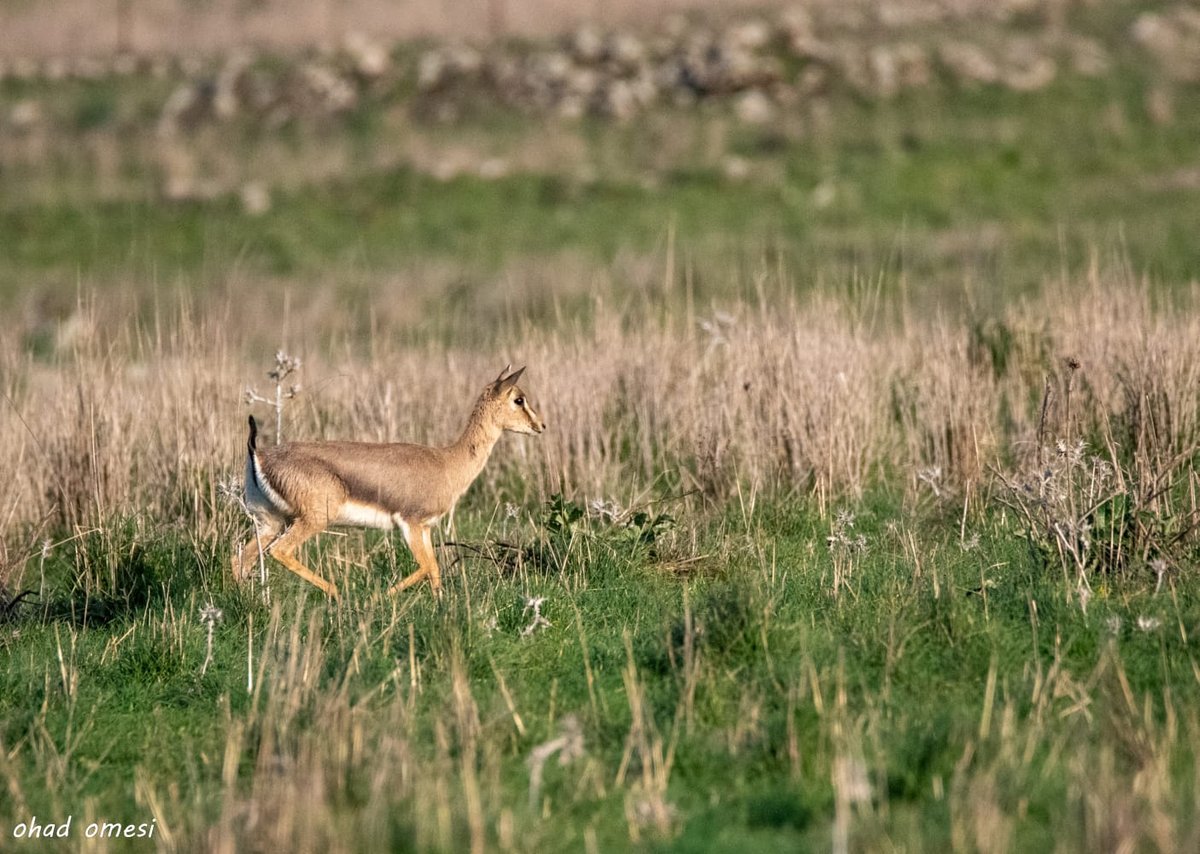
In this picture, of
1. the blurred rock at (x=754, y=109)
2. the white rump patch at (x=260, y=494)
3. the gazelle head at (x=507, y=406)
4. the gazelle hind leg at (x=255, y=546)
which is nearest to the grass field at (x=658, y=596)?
the gazelle hind leg at (x=255, y=546)

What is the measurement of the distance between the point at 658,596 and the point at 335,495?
5.89ft

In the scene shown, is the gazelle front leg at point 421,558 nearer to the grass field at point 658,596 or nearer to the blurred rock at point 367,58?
the grass field at point 658,596

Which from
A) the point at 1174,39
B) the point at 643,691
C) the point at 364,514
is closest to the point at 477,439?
the point at 364,514

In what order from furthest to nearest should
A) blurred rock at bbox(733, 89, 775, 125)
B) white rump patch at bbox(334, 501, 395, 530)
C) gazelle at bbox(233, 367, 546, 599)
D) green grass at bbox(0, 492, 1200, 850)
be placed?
blurred rock at bbox(733, 89, 775, 125)
white rump patch at bbox(334, 501, 395, 530)
gazelle at bbox(233, 367, 546, 599)
green grass at bbox(0, 492, 1200, 850)

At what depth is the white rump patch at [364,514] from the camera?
26.8ft

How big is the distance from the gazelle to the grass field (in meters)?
0.21

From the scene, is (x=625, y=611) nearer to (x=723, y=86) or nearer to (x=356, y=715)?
(x=356, y=715)

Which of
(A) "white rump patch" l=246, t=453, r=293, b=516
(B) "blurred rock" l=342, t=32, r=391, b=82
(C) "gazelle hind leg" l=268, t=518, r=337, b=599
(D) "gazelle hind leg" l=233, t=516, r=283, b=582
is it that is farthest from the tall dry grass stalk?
(B) "blurred rock" l=342, t=32, r=391, b=82

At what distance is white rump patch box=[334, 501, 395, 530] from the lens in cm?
816

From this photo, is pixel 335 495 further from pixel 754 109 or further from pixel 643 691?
pixel 754 109

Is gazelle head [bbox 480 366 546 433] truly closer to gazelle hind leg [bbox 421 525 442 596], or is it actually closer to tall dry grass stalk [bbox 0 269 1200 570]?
gazelle hind leg [bbox 421 525 442 596]

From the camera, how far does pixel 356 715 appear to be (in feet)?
19.3

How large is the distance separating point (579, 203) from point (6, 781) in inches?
747

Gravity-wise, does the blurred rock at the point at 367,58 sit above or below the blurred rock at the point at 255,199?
above
